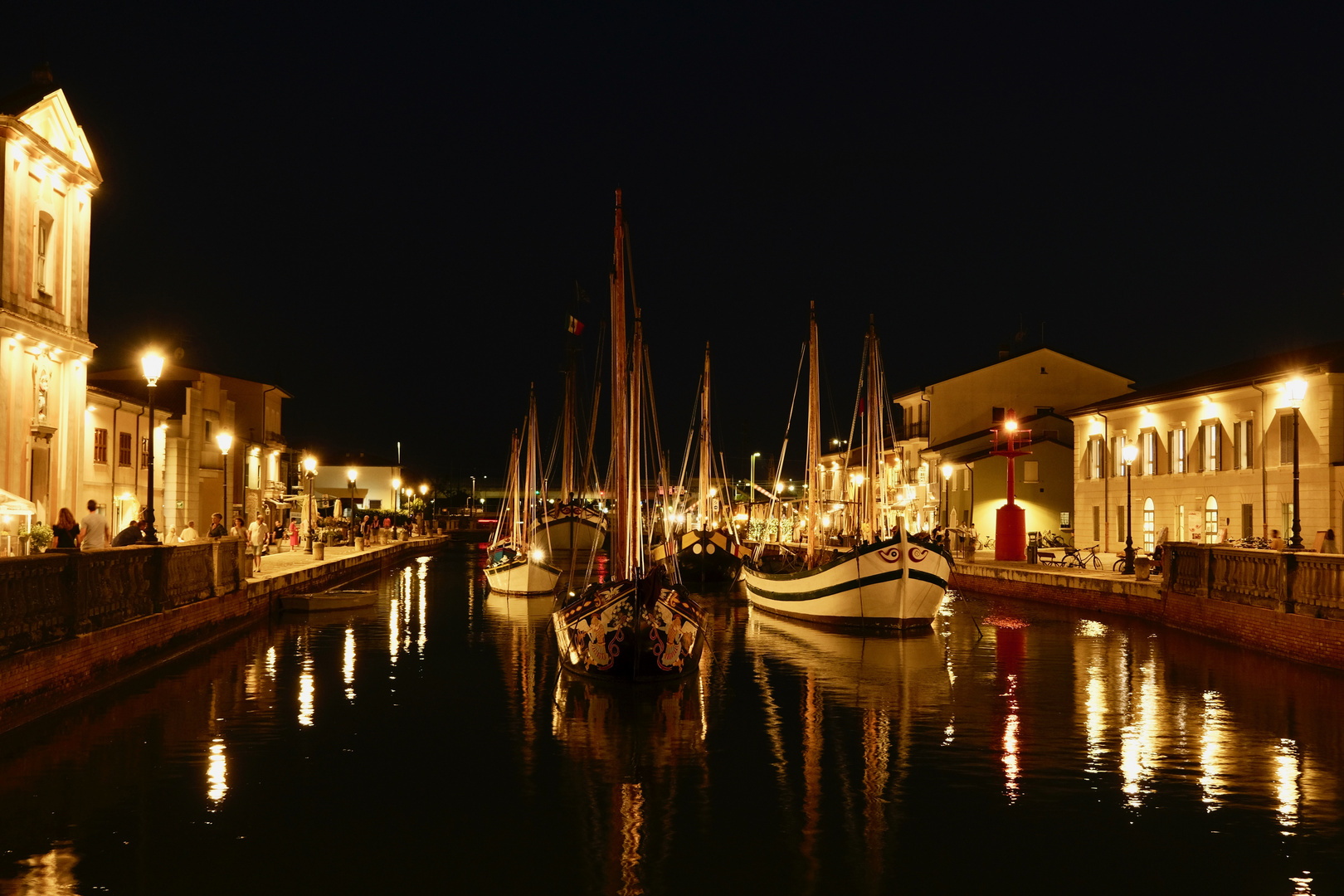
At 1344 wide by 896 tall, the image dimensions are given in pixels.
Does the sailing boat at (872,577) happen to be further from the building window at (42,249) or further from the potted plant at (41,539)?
the building window at (42,249)

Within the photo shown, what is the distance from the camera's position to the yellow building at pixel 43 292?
3125cm

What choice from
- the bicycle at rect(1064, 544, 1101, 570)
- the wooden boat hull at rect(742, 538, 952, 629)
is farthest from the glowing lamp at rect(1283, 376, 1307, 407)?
the bicycle at rect(1064, 544, 1101, 570)

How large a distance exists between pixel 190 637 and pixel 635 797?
15579mm

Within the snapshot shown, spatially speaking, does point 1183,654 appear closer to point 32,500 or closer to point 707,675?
point 707,675

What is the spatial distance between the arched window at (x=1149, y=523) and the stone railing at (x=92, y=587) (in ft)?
125

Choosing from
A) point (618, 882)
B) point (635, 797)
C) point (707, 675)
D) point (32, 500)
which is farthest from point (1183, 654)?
point (32, 500)

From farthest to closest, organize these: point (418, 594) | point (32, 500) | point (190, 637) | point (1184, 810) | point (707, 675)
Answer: point (418, 594), point (32, 500), point (190, 637), point (707, 675), point (1184, 810)

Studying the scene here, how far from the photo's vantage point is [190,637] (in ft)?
88.8

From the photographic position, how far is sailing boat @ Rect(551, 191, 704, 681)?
2252 centimetres

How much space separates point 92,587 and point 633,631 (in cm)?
873

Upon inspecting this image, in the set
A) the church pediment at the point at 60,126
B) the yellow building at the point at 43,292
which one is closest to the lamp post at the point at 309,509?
the yellow building at the point at 43,292

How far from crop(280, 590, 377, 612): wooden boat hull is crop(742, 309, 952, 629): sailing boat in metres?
12.4

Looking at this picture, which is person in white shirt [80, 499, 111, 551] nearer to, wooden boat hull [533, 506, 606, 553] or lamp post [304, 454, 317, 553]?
lamp post [304, 454, 317, 553]

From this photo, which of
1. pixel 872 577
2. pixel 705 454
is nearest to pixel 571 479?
pixel 705 454
